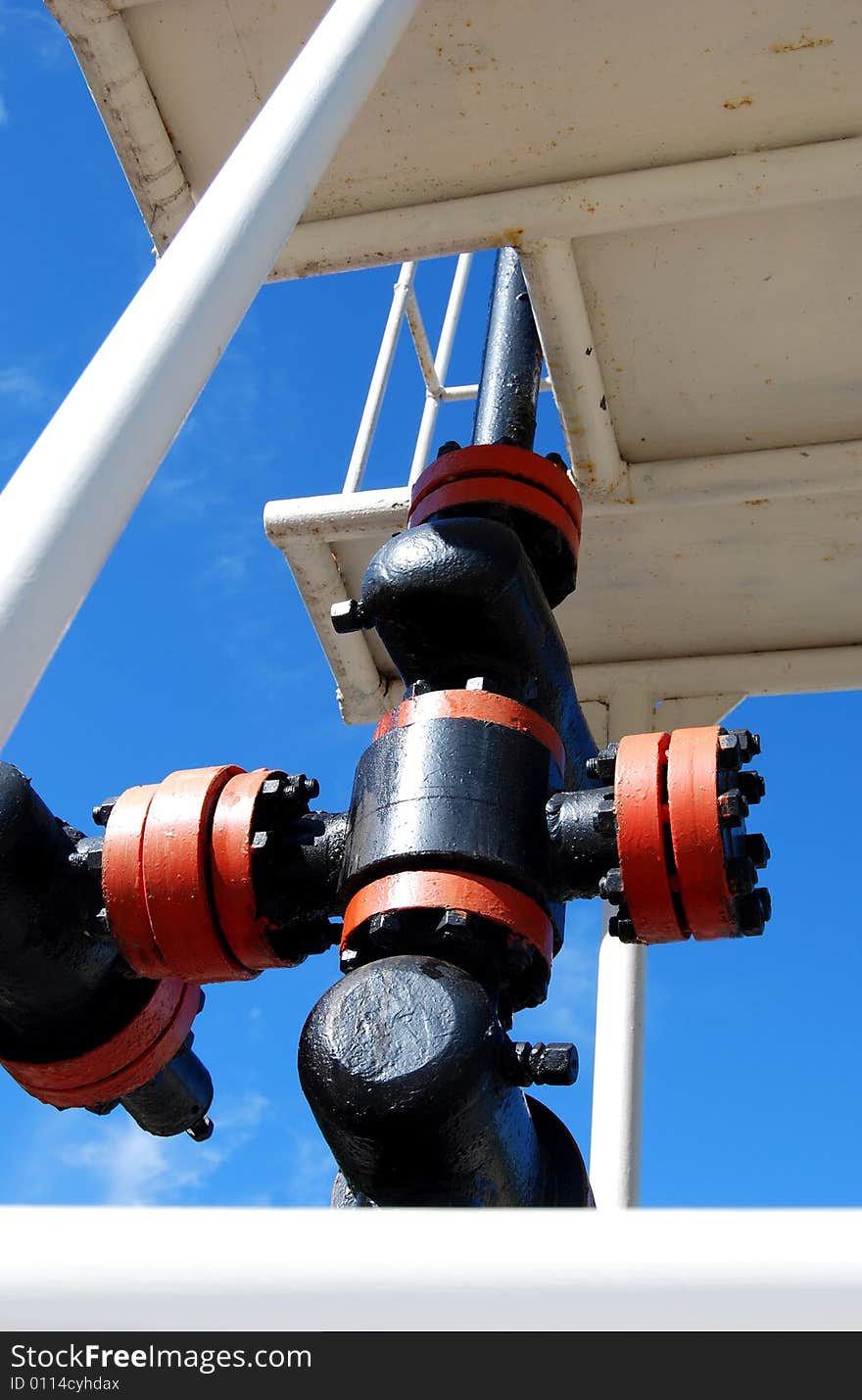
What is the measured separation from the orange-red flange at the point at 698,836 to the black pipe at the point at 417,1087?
0.33 m

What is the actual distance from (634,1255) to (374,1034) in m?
1.36

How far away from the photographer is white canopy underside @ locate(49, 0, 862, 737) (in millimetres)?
3199

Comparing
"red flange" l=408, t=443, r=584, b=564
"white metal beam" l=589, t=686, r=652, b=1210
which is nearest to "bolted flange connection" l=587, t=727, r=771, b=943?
"red flange" l=408, t=443, r=584, b=564

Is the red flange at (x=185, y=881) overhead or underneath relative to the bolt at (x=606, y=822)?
underneath

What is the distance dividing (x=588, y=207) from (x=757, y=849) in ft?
6.16

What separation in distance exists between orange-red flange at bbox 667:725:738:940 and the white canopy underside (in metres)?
1.74

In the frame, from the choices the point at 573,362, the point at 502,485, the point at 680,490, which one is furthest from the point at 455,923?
the point at 680,490

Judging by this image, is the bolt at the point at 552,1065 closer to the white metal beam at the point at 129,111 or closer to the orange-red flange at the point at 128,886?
the orange-red flange at the point at 128,886

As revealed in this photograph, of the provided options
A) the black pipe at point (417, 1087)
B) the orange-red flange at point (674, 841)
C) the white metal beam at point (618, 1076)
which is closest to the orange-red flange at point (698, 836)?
the orange-red flange at point (674, 841)

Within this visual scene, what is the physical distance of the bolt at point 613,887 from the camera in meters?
2.05

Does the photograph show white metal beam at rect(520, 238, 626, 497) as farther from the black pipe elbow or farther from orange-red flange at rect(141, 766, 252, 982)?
orange-red flange at rect(141, 766, 252, 982)
